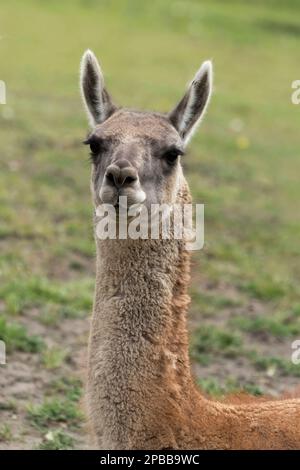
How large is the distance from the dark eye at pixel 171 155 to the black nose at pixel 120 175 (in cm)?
51

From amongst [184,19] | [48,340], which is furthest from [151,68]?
[48,340]

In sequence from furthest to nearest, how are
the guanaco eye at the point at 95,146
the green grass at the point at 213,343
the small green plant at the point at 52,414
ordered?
1. the green grass at the point at 213,343
2. the small green plant at the point at 52,414
3. the guanaco eye at the point at 95,146

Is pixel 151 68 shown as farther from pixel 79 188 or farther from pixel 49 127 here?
pixel 79 188

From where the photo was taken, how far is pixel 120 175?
4.59m

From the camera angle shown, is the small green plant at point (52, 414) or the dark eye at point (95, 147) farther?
the small green plant at point (52, 414)

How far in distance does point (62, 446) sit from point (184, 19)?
31.1m

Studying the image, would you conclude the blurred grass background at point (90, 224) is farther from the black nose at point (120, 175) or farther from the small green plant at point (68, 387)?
the black nose at point (120, 175)

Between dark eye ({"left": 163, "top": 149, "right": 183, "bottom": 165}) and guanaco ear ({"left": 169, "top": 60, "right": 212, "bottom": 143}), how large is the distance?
1.00 feet

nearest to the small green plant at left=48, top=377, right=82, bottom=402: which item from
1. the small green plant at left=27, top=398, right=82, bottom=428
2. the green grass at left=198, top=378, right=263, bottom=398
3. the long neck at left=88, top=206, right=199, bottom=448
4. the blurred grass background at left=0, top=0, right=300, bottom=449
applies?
the blurred grass background at left=0, top=0, right=300, bottom=449

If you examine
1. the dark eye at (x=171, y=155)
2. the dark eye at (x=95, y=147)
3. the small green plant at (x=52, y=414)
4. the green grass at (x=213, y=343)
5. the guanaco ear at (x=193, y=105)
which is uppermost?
the guanaco ear at (x=193, y=105)

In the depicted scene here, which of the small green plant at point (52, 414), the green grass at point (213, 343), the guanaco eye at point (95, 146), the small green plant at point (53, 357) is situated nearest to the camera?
the guanaco eye at point (95, 146)

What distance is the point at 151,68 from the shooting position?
86.5 feet

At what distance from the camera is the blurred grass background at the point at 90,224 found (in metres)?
7.81

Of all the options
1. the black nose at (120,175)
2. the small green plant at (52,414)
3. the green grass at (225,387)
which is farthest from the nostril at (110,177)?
the green grass at (225,387)
